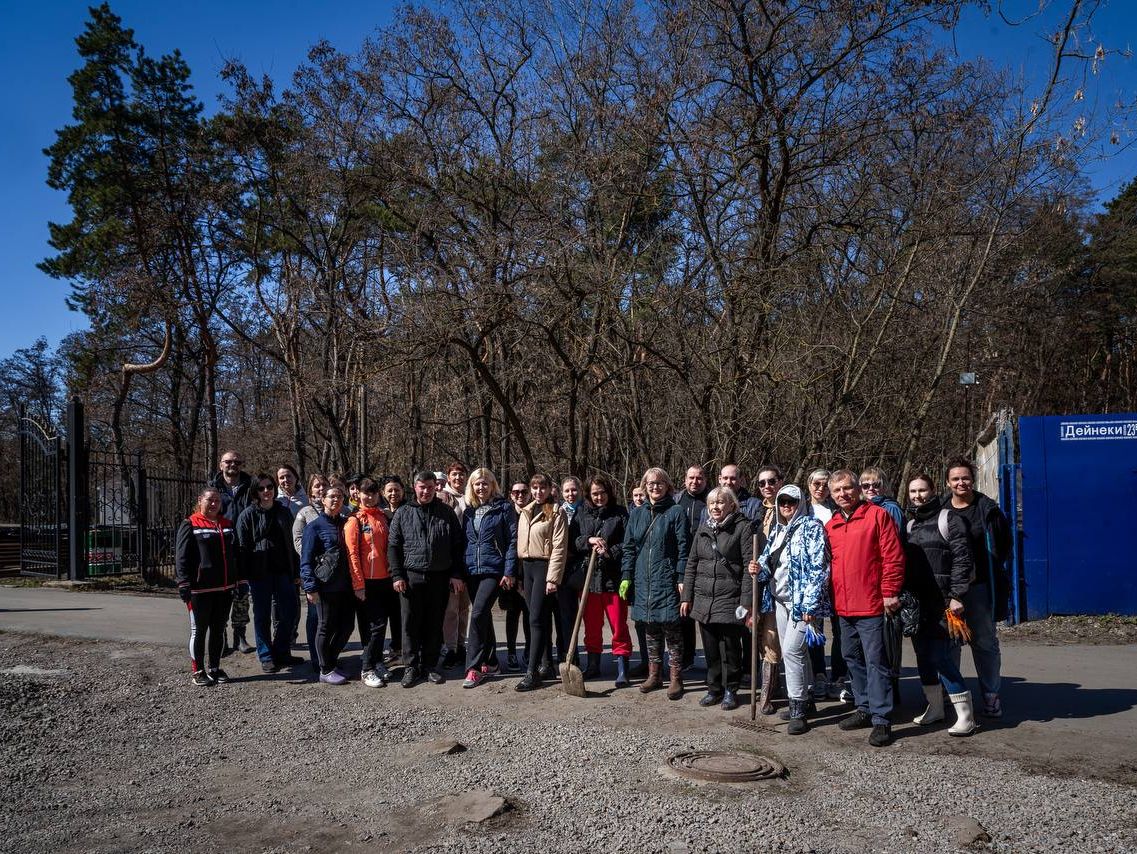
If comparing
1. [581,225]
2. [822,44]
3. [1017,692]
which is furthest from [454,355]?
[1017,692]

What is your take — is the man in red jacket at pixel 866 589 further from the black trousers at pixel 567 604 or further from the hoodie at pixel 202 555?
the hoodie at pixel 202 555

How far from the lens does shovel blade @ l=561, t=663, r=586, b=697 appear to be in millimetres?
7340

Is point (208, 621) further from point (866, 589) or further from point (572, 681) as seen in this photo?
point (866, 589)

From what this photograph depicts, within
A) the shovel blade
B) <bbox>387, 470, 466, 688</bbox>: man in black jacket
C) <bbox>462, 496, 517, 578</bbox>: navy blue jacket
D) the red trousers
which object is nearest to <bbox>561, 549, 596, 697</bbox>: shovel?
the shovel blade

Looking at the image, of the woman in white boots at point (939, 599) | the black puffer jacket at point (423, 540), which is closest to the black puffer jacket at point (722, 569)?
the woman in white boots at point (939, 599)

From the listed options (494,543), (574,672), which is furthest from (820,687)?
(494,543)

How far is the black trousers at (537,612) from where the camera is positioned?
7.77m

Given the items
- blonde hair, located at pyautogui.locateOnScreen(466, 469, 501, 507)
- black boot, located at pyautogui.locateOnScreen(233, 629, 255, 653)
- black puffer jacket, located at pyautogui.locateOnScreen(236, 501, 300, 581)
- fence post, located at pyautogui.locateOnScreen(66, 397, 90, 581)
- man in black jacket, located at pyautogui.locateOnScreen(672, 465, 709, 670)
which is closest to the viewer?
man in black jacket, located at pyautogui.locateOnScreen(672, 465, 709, 670)

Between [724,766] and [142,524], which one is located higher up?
[142,524]

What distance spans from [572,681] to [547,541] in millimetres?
1222

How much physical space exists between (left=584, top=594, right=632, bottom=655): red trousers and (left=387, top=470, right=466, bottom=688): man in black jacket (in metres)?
1.30

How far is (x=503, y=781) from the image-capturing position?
210 inches

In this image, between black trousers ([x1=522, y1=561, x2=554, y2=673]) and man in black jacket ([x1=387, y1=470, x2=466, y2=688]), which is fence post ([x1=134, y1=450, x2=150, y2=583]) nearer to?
man in black jacket ([x1=387, y1=470, x2=466, y2=688])

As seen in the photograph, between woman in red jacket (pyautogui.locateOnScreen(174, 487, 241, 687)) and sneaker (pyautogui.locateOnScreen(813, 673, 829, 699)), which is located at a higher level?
woman in red jacket (pyautogui.locateOnScreen(174, 487, 241, 687))
